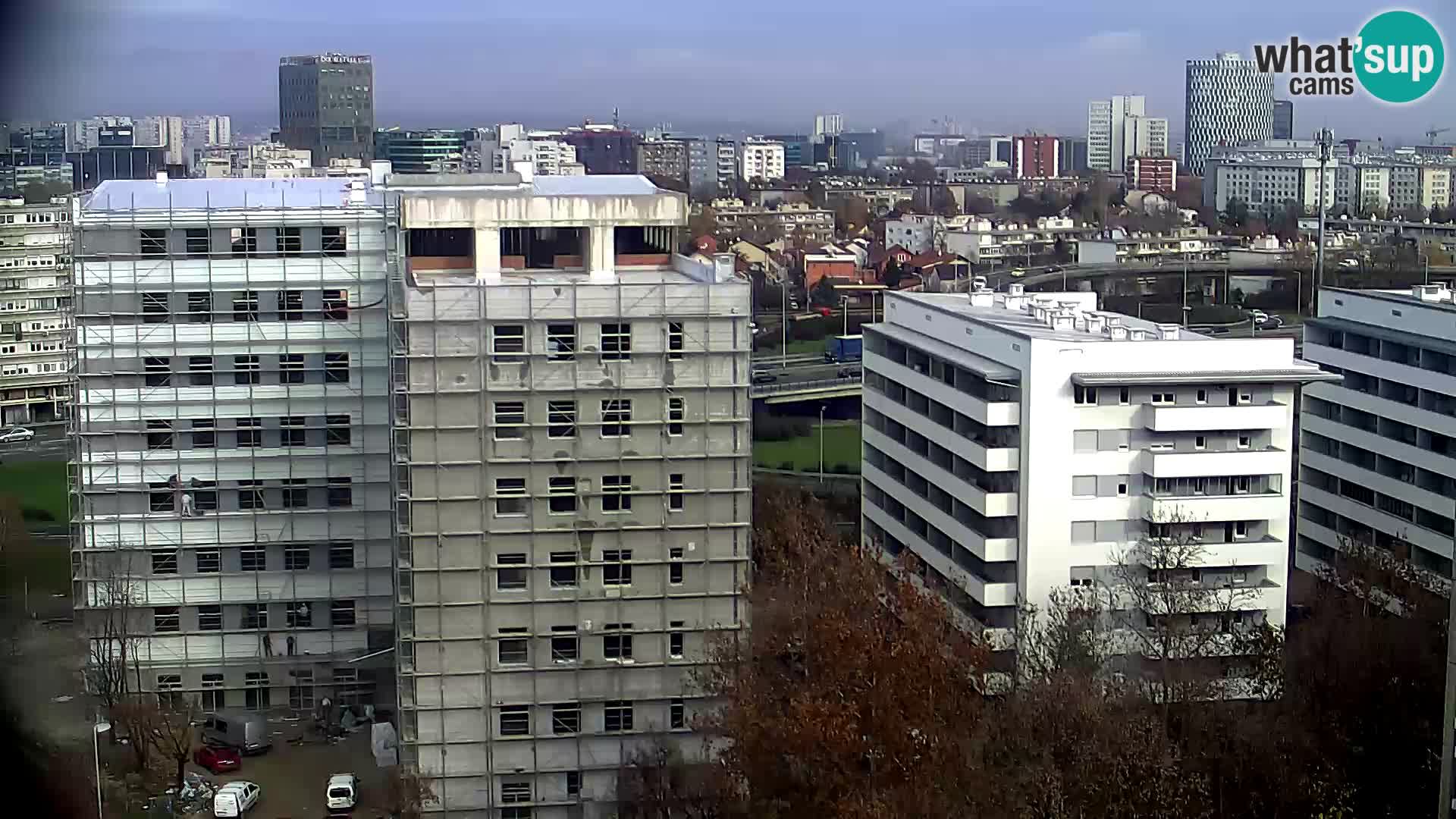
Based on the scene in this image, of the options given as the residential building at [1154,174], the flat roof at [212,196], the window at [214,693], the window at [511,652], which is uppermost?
the residential building at [1154,174]

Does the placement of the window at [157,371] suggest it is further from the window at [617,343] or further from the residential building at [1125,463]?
the residential building at [1125,463]

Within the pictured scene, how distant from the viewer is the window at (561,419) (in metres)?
4.75

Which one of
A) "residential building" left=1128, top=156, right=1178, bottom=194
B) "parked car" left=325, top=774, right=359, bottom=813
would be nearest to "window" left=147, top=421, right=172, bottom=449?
"parked car" left=325, top=774, right=359, bottom=813

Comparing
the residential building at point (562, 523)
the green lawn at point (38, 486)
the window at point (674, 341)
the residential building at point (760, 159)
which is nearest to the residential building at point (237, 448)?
the residential building at point (562, 523)

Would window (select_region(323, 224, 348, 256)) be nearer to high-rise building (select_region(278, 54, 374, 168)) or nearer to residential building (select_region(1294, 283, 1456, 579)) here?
residential building (select_region(1294, 283, 1456, 579))

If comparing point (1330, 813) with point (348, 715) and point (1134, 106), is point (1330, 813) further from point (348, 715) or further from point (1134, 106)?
point (1134, 106)

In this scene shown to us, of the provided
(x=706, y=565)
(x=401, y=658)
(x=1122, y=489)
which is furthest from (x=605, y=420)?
(x=1122, y=489)

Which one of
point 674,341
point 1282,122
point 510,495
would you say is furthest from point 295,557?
point 1282,122

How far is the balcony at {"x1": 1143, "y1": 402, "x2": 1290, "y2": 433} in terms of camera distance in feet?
17.0

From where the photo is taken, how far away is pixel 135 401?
5742mm

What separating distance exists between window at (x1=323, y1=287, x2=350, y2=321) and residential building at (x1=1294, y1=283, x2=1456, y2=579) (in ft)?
10.6

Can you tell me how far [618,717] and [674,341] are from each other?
97 cm

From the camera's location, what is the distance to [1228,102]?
70.4 ft

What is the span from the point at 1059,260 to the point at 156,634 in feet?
38.9
